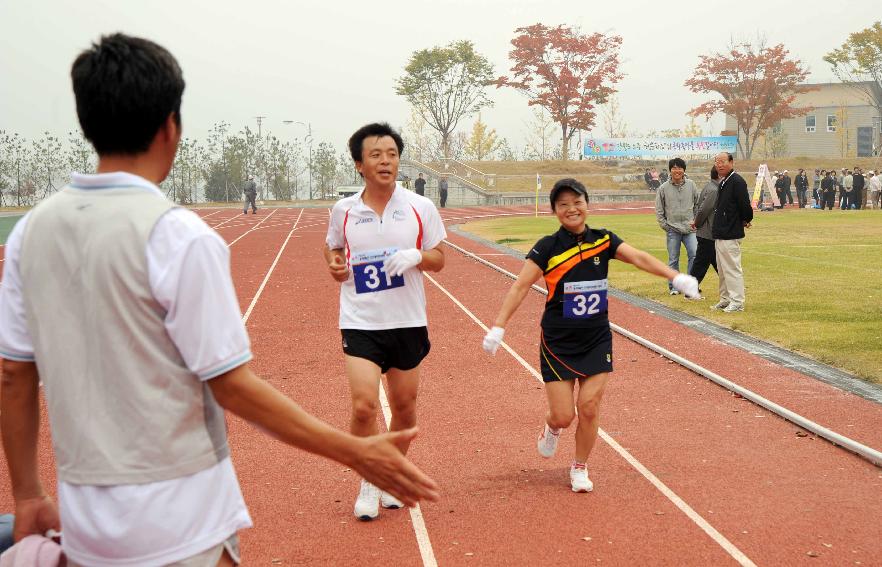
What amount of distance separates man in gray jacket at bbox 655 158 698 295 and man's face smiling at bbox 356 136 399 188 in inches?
385

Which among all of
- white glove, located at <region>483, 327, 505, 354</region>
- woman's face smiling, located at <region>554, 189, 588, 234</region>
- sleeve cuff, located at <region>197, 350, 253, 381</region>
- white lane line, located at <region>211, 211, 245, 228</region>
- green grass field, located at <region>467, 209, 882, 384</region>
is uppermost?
woman's face smiling, located at <region>554, 189, 588, 234</region>

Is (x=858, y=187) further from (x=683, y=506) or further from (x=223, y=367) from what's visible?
(x=223, y=367)

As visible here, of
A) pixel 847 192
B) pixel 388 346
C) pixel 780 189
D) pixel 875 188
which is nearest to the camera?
pixel 388 346

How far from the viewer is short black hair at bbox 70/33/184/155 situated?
6.85 ft

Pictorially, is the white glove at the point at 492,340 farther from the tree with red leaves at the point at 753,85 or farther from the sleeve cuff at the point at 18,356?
the tree with red leaves at the point at 753,85

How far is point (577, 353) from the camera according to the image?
19.6 ft

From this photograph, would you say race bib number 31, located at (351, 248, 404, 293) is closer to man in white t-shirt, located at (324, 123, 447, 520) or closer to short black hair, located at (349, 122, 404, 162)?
man in white t-shirt, located at (324, 123, 447, 520)

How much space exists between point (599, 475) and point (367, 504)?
165cm

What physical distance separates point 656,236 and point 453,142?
166 ft

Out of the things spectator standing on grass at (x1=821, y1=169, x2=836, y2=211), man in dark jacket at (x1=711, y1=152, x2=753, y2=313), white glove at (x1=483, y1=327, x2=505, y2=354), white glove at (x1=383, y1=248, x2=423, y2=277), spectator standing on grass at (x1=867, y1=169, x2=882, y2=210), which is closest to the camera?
white glove at (x1=383, y1=248, x2=423, y2=277)

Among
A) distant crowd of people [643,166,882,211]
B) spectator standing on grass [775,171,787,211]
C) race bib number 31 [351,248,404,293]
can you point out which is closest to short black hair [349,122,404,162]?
race bib number 31 [351,248,404,293]

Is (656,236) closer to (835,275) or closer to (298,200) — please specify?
(835,275)

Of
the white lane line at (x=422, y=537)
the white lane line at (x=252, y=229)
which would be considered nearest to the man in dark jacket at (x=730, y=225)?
the white lane line at (x=422, y=537)

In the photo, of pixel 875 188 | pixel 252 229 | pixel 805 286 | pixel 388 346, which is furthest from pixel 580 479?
pixel 875 188
